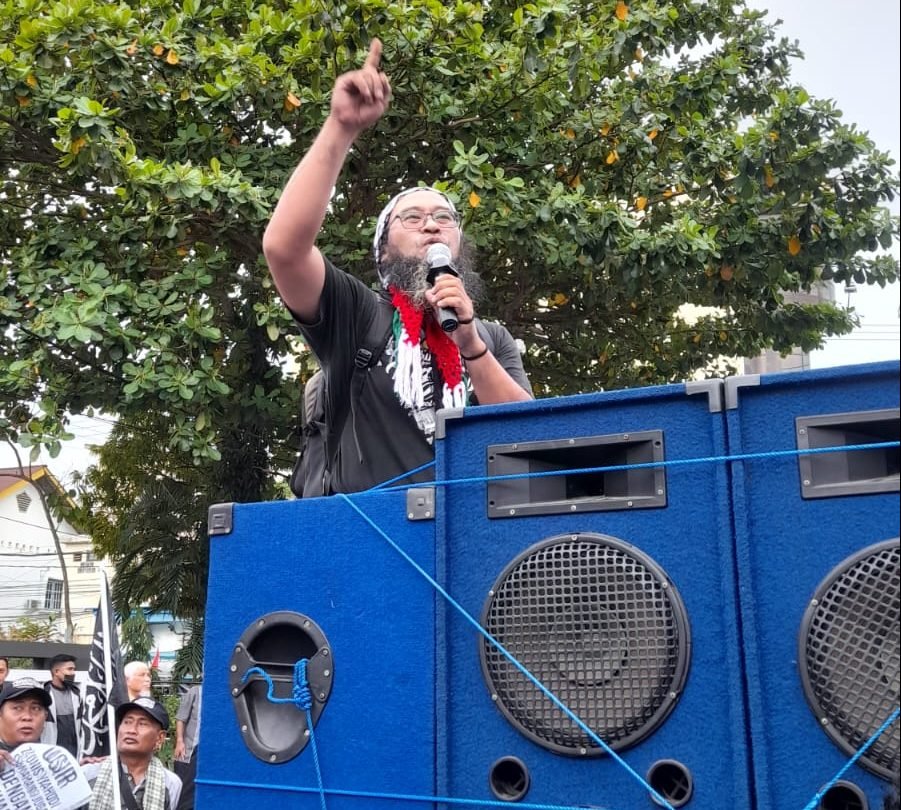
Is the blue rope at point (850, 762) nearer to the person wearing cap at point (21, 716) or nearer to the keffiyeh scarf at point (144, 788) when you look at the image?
the keffiyeh scarf at point (144, 788)

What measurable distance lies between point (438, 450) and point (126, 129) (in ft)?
15.9

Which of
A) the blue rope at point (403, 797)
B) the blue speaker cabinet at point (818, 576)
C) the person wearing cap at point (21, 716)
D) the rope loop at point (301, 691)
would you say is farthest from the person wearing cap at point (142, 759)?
the blue speaker cabinet at point (818, 576)

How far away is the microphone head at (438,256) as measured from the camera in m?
2.14

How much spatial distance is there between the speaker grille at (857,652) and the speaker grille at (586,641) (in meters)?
0.19

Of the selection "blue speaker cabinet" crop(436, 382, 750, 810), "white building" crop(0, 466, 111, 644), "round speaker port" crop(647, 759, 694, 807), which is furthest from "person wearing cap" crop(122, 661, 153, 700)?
"white building" crop(0, 466, 111, 644)

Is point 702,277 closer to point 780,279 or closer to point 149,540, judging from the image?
point 780,279

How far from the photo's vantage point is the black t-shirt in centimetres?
219

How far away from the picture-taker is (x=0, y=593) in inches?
1216

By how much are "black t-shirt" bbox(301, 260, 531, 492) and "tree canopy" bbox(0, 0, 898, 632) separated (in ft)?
11.0

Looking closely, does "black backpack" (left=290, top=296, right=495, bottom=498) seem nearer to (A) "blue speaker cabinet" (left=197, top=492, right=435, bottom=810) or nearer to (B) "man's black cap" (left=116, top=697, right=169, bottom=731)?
(A) "blue speaker cabinet" (left=197, top=492, right=435, bottom=810)

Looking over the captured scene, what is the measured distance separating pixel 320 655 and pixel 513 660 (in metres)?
0.39

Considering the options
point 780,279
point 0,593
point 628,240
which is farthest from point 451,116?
point 0,593

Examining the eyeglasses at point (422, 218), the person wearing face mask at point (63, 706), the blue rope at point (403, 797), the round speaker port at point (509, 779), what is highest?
the eyeglasses at point (422, 218)

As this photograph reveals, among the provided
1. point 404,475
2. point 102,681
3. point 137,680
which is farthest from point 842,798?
point 137,680
